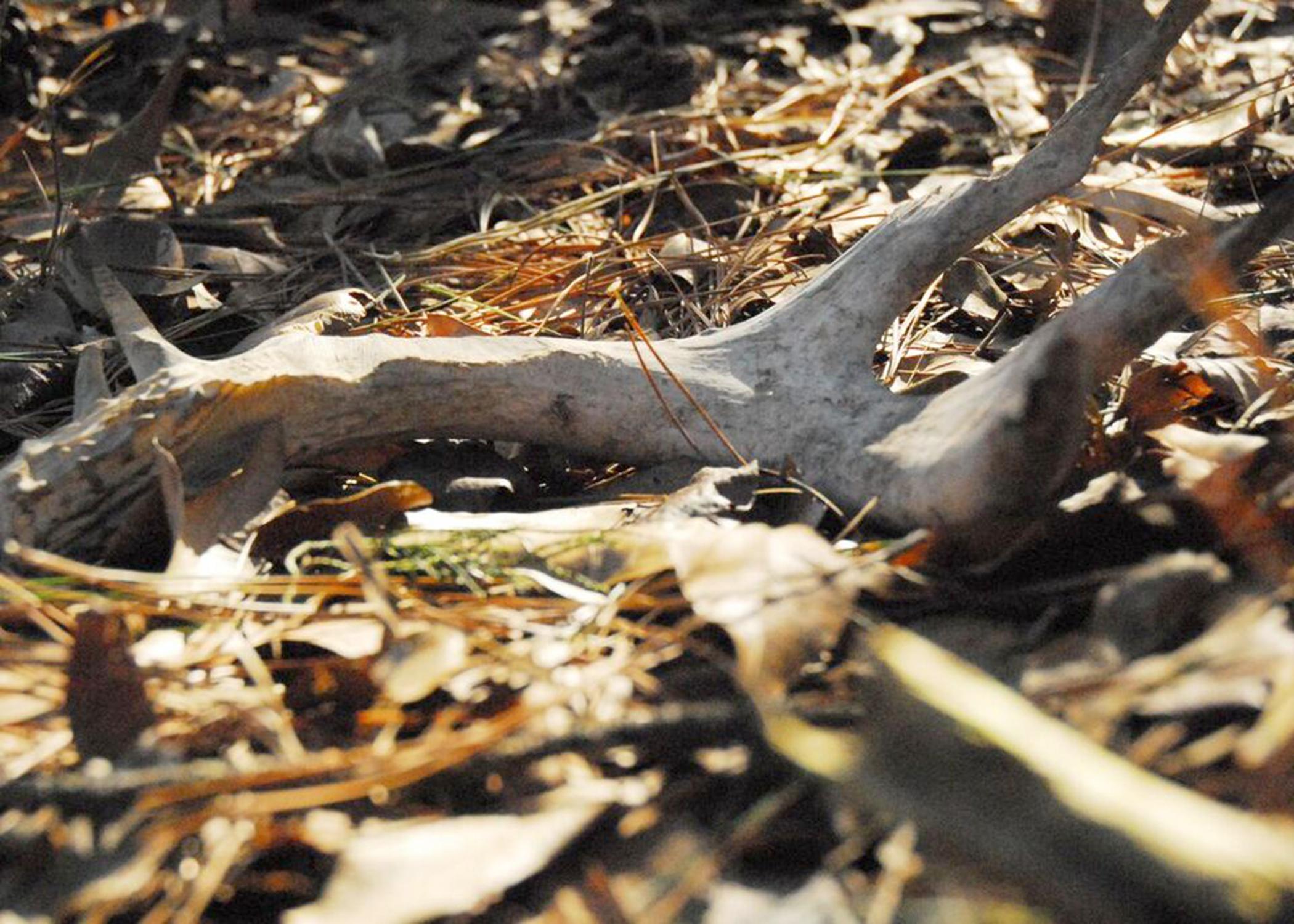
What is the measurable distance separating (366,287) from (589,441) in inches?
31.5

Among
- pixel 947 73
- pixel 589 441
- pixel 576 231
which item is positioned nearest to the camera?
pixel 589 441

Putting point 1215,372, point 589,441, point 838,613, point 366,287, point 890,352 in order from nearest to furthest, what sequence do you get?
point 838,613 → point 1215,372 → point 589,441 → point 890,352 → point 366,287

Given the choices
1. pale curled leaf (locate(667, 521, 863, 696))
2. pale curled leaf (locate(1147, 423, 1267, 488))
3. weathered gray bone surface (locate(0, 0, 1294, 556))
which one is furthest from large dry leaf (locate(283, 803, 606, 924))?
pale curled leaf (locate(1147, 423, 1267, 488))

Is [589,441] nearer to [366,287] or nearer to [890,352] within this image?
[890,352]

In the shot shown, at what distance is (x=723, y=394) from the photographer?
1.61 metres

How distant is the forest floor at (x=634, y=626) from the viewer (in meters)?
0.92

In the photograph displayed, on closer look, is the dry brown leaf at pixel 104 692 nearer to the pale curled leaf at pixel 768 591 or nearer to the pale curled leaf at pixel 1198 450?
the pale curled leaf at pixel 768 591

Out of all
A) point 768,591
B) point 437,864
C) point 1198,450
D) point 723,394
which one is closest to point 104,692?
point 437,864

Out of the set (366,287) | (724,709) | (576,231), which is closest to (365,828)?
(724,709)

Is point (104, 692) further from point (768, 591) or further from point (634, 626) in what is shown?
point (768, 591)

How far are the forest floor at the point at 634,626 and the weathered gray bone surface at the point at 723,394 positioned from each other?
0.05 meters

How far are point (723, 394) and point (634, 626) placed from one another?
1.58 feet

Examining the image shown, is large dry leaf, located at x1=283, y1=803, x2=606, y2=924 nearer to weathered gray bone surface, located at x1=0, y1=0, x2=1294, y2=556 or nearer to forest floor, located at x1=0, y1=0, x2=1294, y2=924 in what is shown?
forest floor, located at x1=0, y1=0, x2=1294, y2=924

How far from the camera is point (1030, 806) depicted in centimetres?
82
